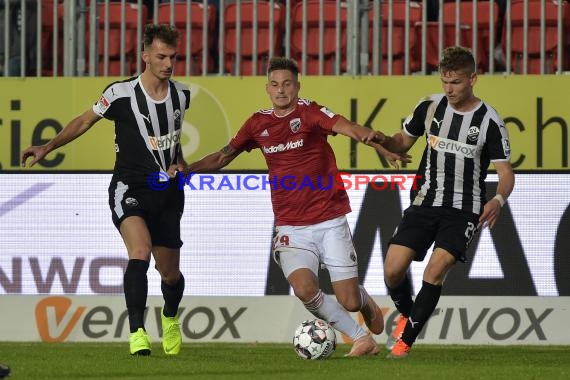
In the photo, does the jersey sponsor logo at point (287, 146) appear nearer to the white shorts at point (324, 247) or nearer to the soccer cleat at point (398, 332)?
the white shorts at point (324, 247)

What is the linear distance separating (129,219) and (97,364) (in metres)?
0.98

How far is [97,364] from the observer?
772 centimetres

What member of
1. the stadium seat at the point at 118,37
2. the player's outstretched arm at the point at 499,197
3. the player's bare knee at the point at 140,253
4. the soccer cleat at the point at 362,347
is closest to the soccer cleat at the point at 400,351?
the soccer cleat at the point at 362,347

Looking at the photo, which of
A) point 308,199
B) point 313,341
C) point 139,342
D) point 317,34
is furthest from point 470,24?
point 139,342

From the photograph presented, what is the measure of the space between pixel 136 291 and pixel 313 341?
1126mm

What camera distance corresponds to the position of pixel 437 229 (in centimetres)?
824

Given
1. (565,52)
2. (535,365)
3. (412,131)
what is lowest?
(535,365)

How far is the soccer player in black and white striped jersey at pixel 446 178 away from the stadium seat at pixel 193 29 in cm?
430

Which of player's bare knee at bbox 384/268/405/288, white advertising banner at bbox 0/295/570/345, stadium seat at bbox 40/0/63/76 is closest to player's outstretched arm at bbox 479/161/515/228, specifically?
player's bare knee at bbox 384/268/405/288

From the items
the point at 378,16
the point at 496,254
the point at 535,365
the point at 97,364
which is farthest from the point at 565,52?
the point at 97,364

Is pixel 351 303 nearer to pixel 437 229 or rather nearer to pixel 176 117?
pixel 437 229

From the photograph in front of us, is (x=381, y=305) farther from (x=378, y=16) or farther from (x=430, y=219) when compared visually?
(x=378, y=16)

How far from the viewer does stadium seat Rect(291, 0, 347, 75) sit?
1205 centimetres

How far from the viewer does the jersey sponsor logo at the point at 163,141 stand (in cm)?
838
